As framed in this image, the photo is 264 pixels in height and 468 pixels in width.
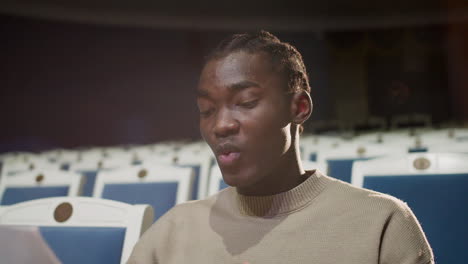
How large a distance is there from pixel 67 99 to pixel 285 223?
1092cm

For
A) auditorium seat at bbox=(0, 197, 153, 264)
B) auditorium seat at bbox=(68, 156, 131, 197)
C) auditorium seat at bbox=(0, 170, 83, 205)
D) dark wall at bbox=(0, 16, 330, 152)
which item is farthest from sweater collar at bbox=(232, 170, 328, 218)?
dark wall at bbox=(0, 16, 330, 152)

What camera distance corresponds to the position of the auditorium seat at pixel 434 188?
1.37 meters

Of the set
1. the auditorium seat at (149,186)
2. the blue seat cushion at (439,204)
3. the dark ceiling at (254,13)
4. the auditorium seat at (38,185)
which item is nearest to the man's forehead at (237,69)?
the blue seat cushion at (439,204)

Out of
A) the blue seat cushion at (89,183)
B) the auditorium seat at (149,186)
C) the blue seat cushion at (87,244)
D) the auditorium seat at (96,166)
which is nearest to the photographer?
the blue seat cushion at (87,244)

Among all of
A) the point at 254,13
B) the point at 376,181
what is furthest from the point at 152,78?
the point at 376,181

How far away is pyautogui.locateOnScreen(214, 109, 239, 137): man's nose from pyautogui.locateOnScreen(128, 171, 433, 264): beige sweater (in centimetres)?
14

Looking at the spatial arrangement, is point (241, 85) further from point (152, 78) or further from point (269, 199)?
point (152, 78)

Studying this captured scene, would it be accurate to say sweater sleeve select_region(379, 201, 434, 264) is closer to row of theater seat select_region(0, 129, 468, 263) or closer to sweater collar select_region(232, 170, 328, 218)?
sweater collar select_region(232, 170, 328, 218)

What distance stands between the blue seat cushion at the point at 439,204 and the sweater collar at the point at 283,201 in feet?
2.00

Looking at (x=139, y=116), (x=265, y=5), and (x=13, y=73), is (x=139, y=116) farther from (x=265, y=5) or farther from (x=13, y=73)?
(x=265, y=5)

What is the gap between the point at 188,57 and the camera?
12852mm

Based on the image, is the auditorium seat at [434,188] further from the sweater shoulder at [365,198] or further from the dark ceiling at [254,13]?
the dark ceiling at [254,13]

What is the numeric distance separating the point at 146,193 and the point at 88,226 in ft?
2.59

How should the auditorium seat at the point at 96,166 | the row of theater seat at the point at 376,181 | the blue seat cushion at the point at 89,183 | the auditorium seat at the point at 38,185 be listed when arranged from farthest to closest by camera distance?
the auditorium seat at the point at 96,166 < the blue seat cushion at the point at 89,183 < the auditorium seat at the point at 38,185 < the row of theater seat at the point at 376,181
